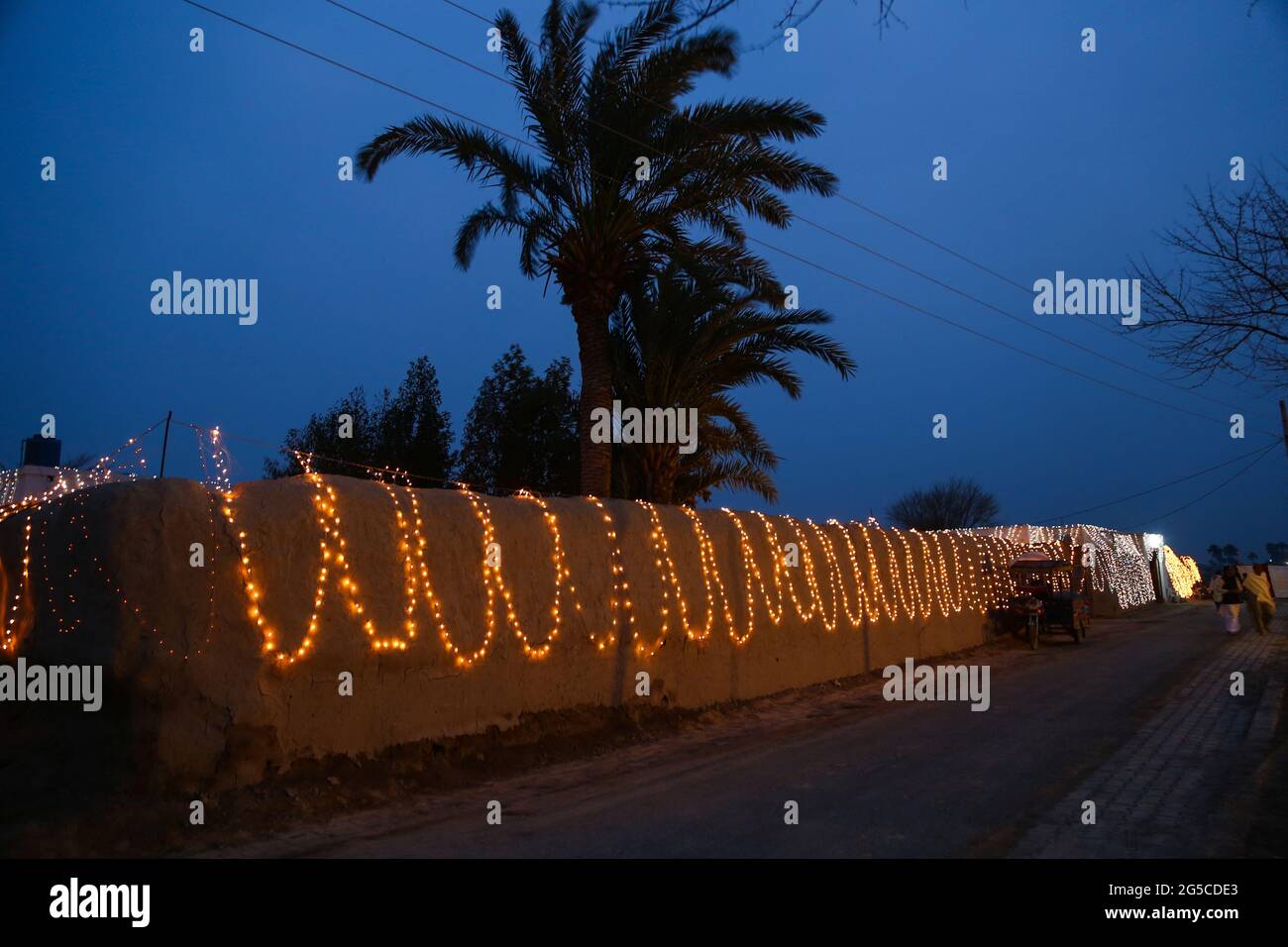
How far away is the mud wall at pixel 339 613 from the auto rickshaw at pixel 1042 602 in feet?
43.3

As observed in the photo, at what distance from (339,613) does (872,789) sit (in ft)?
15.3

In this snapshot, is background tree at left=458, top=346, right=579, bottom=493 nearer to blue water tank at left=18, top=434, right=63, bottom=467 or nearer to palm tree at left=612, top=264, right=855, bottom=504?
palm tree at left=612, top=264, right=855, bottom=504

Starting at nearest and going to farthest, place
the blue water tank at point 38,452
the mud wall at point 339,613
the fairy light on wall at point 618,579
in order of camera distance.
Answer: the mud wall at point 339,613
the fairy light on wall at point 618,579
the blue water tank at point 38,452

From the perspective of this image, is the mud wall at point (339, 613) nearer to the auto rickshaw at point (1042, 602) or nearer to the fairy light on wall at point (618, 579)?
the fairy light on wall at point (618, 579)

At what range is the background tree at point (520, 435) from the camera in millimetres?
23062

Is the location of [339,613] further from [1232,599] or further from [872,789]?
[1232,599]

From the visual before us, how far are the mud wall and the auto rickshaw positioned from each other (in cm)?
1321

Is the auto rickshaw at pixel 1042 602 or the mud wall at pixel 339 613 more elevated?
the mud wall at pixel 339 613

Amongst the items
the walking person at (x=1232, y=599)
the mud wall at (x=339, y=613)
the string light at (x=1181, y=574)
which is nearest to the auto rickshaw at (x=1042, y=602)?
the walking person at (x=1232, y=599)

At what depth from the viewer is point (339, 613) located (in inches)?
297

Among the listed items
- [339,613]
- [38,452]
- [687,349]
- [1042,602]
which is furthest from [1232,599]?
[38,452]

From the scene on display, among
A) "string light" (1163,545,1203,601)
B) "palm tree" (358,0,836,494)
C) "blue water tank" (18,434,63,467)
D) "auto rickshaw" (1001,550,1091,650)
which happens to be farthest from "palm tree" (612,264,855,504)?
"string light" (1163,545,1203,601)
